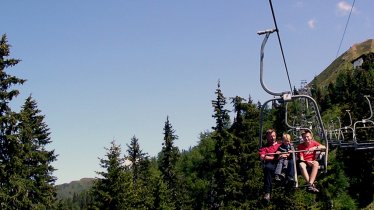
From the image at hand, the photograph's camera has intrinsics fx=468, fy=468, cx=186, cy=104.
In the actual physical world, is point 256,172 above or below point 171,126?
below

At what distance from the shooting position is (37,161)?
37281 millimetres

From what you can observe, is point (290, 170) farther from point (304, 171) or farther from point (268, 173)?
point (268, 173)

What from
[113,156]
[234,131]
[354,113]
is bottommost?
[113,156]

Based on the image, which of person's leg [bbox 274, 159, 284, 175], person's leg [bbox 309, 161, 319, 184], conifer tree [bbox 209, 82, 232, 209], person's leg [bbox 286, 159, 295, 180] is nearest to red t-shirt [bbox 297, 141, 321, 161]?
person's leg [bbox 309, 161, 319, 184]

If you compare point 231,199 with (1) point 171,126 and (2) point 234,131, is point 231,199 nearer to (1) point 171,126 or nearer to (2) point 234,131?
(2) point 234,131

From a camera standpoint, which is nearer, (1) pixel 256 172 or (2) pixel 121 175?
(2) pixel 121 175

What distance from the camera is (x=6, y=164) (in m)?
27.3

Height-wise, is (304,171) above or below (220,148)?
below

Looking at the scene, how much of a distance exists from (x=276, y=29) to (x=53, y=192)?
34.1m

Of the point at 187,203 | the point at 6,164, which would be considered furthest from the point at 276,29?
the point at 187,203

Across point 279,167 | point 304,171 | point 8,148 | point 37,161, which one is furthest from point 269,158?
point 37,161

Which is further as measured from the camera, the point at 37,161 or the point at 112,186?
the point at 37,161

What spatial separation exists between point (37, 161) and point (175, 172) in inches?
1236

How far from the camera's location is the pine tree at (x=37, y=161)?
31.6m
